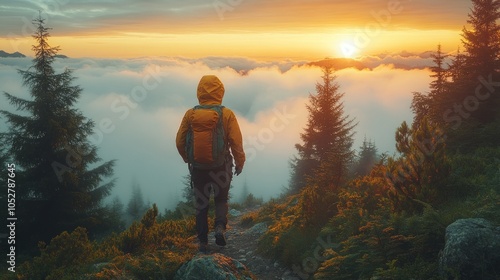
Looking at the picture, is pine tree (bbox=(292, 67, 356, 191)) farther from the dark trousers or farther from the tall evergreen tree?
the dark trousers

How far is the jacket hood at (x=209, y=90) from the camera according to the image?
6645 millimetres

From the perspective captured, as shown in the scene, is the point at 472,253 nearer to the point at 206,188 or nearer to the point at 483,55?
the point at 206,188

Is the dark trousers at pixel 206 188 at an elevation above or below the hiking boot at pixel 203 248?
above

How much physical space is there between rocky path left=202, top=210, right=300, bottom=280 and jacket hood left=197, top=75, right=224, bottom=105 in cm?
317

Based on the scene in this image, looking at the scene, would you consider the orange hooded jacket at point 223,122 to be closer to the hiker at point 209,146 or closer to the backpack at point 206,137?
the hiker at point 209,146

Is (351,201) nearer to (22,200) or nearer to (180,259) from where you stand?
(180,259)

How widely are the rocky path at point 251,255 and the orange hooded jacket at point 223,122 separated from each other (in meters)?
2.04

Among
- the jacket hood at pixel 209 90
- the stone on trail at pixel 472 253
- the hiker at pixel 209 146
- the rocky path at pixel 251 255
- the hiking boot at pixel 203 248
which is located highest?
the jacket hood at pixel 209 90

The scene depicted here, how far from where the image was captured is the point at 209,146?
21.2 feet

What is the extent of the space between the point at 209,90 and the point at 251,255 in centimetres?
367

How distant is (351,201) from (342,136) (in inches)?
764

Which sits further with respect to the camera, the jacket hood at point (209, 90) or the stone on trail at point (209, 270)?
the jacket hood at point (209, 90)

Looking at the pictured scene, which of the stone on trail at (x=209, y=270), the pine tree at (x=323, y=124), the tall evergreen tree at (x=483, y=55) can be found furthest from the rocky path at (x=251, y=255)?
the pine tree at (x=323, y=124)

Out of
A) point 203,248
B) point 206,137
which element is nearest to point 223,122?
point 206,137
